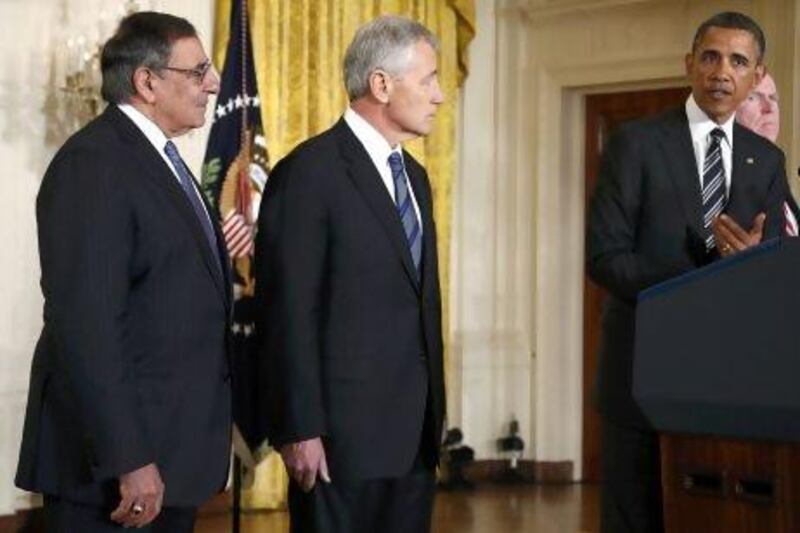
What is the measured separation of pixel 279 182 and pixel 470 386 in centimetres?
522

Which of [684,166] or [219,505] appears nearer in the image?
[684,166]

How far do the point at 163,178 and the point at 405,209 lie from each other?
0.64m

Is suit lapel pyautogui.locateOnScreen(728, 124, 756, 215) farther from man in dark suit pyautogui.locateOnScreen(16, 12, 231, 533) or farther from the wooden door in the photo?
the wooden door

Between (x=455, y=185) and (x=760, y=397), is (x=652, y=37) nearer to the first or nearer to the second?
(x=455, y=185)

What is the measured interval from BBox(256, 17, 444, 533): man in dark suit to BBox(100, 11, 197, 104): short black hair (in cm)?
43

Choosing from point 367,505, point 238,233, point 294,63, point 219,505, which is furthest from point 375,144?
point 294,63

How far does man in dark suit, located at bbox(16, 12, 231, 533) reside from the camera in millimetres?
2562

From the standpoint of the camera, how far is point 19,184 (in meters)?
5.93

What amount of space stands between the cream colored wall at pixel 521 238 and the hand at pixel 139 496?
560 centimetres

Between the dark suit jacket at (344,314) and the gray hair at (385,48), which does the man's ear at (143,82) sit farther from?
the gray hair at (385,48)

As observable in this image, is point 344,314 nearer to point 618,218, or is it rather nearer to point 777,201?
point 618,218

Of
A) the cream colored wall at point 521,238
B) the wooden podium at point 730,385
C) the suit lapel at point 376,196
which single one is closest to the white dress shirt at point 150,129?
the suit lapel at point 376,196

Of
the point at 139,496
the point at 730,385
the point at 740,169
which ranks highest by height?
the point at 740,169

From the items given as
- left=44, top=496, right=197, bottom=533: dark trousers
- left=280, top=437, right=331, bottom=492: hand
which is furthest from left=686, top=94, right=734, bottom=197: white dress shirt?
left=44, top=496, right=197, bottom=533: dark trousers
